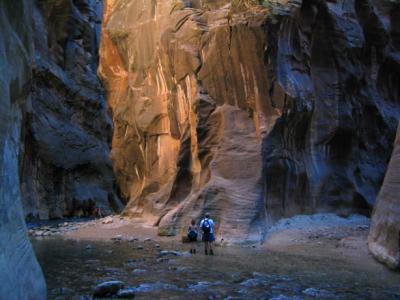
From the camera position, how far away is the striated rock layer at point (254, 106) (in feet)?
63.3

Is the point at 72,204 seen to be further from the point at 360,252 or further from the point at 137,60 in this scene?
the point at 360,252

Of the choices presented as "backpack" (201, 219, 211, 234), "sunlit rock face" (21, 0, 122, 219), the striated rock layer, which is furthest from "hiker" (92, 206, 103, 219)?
"backpack" (201, 219, 211, 234)

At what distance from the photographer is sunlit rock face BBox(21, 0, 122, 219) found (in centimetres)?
3634

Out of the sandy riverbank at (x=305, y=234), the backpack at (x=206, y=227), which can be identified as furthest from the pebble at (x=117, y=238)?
the backpack at (x=206, y=227)

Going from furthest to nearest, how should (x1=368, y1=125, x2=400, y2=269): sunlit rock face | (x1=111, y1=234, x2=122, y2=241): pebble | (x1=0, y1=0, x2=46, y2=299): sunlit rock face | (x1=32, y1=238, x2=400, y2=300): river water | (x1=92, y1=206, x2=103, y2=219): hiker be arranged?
1. (x1=92, y1=206, x2=103, y2=219): hiker
2. (x1=111, y1=234, x2=122, y2=241): pebble
3. (x1=368, y1=125, x2=400, y2=269): sunlit rock face
4. (x1=32, y1=238, x2=400, y2=300): river water
5. (x1=0, y1=0, x2=46, y2=299): sunlit rock face

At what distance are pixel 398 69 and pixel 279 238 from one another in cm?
1533

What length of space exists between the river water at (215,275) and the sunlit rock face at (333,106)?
20.2 feet

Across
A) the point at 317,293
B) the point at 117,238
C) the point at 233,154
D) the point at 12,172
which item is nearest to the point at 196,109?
the point at 233,154

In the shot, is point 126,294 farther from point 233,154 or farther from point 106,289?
point 233,154

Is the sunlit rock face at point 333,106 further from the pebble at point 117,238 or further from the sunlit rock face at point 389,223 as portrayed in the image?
the pebble at point 117,238

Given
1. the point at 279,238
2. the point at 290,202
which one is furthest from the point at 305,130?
the point at 279,238

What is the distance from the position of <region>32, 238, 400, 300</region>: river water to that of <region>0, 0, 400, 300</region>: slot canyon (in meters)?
0.06

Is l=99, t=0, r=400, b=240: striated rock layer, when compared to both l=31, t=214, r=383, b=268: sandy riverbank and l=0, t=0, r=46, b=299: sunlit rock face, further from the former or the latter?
l=0, t=0, r=46, b=299: sunlit rock face

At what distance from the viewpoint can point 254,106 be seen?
19.8 metres
